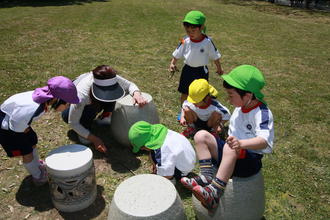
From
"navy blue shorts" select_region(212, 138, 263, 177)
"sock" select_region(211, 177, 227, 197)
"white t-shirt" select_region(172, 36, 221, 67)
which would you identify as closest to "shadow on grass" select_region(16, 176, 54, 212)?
"sock" select_region(211, 177, 227, 197)

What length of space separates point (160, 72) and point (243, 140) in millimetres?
5791

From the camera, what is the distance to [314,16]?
22234 millimetres

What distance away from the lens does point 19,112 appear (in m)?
3.66

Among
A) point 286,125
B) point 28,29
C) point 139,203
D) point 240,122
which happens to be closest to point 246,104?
point 240,122

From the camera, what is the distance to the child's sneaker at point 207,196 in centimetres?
317

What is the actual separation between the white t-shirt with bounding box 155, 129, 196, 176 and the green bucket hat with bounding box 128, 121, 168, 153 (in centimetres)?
9

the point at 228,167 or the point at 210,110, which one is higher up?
the point at 228,167

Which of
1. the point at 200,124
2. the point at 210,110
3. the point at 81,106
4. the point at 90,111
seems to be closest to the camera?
the point at 81,106

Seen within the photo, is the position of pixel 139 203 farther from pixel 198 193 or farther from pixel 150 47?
pixel 150 47

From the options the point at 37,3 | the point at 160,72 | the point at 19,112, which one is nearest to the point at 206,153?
the point at 19,112

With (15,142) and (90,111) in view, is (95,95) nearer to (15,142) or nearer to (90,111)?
(90,111)

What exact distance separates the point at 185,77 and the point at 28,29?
10051mm

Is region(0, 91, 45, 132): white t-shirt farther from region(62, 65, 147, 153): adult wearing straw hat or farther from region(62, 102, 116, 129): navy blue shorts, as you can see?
region(62, 102, 116, 129): navy blue shorts

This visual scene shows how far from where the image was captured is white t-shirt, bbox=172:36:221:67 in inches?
225
